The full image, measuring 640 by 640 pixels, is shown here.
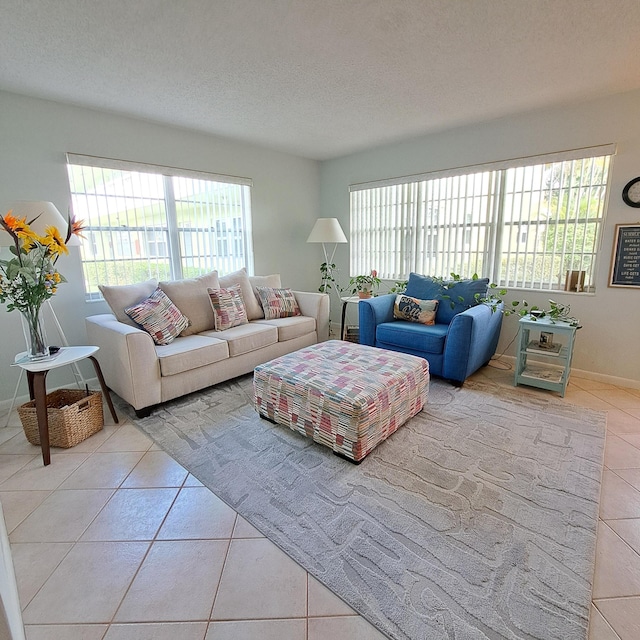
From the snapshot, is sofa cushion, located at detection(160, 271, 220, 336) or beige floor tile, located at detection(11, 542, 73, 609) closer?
beige floor tile, located at detection(11, 542, 73, 609)

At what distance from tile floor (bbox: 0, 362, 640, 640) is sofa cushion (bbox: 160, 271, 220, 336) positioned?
4.57 ft

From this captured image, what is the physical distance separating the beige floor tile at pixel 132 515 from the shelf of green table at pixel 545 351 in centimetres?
287

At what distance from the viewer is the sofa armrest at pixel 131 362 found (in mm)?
2445

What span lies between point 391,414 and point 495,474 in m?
0.64

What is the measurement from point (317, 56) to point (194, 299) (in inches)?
85.4

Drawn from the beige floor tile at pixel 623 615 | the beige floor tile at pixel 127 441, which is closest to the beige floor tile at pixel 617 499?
the beige floor tile at pixel 623 615

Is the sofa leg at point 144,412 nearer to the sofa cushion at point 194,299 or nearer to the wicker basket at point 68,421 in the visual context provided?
the wicker basket at point 68,421

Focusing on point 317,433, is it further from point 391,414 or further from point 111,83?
point 111,83

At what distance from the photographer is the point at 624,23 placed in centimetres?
183

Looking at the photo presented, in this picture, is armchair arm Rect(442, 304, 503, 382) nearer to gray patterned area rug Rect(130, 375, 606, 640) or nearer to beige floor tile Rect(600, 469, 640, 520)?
gray patterned area rug Rect(130, 375, 606, 640)

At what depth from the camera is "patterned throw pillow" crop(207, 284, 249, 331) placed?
10.8ft

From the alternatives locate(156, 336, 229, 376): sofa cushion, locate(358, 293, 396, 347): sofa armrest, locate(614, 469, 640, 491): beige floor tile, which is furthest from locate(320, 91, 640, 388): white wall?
locate(156, 336, 229, 376): sofa cushion

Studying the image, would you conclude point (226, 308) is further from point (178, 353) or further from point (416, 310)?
point (416, 310)

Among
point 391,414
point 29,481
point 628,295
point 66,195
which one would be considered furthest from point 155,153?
point 628,295
